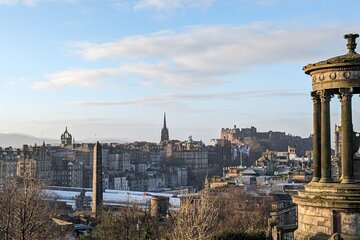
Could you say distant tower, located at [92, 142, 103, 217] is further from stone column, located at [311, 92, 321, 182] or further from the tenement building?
the tenement building

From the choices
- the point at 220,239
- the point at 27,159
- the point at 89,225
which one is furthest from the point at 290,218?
the point at 27,159

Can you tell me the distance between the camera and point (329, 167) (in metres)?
14.0

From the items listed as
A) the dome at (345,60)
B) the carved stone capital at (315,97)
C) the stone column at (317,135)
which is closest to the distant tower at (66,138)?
the stone column at (317,135)

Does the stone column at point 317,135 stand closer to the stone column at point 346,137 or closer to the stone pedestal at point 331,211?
the stone pedestal at point 331,211

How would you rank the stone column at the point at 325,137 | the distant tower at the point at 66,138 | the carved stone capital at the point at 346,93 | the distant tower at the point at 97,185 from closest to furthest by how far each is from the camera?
the carved stone capital at the point at 346,93 < the stone column at the point at 325,137 < the distant tower at the point at 97,185 < the distant tower at the point at 66,138

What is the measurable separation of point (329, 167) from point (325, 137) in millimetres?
823

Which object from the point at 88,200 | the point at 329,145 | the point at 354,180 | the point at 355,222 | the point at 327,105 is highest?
the point at 327,105

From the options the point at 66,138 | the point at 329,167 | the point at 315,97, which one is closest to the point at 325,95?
the point at 315,97

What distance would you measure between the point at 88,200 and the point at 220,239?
186ft

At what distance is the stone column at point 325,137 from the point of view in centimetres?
1393

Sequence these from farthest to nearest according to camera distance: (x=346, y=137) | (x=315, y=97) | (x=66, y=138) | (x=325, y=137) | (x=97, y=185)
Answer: (x=66, y=138)
(x=97, y=185)
(x=315, y=97)
(x=325, y=137)
(x=346, y=137)

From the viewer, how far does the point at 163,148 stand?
155 meters

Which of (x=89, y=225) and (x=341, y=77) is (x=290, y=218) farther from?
(x=341, y=77)

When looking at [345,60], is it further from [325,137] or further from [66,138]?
[66,138]
